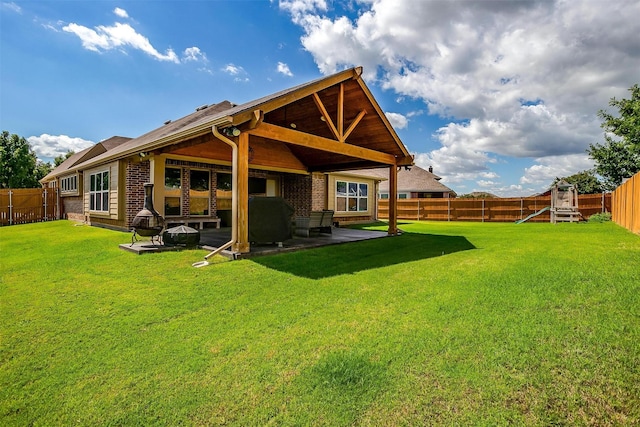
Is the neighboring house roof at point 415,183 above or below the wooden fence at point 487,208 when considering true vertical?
above

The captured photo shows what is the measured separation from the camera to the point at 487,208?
19797 millimetres

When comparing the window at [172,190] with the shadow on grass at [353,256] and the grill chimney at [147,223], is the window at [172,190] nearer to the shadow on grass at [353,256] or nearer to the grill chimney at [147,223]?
the grill chimney at [147,223]

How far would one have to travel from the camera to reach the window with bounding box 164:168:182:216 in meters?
11.0

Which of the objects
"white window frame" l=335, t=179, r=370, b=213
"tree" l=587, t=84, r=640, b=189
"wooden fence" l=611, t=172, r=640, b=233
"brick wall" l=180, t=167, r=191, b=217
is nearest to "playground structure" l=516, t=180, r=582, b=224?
"wooden fence" l=611, t=172, r=640, b=233

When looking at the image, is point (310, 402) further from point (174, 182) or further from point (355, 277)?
point (174, 182)

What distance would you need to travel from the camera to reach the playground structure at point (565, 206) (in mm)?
16594

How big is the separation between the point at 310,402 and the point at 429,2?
9.36 metres

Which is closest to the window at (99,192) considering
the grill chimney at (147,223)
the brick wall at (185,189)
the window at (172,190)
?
the window at (172,190)

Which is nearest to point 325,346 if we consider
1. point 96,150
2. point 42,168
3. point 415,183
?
point 96,150

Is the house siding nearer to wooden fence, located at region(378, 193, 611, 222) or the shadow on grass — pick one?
the shadow on grass

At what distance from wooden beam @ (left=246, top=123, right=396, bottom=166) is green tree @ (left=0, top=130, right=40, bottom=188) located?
3271 centimetres

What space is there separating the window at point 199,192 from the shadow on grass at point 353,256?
625 centimetres

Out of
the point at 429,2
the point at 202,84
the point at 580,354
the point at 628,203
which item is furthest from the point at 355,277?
the point at 202,84

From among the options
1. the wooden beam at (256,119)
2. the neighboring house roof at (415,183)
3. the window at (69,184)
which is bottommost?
the window at (69,184)
